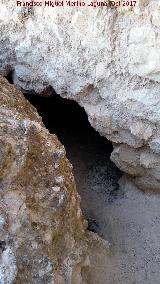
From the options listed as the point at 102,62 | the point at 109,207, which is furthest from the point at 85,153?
the point at 102,62

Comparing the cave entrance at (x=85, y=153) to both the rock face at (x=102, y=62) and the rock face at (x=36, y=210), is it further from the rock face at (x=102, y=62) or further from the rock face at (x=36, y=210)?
the rock face at (x=36, y=210)

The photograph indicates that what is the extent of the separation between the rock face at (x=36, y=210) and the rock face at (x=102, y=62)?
0.27 m

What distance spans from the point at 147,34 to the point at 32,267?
674 millimetres

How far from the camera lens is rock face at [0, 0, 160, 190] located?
51.4 inches

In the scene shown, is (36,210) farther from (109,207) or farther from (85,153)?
(85,153)

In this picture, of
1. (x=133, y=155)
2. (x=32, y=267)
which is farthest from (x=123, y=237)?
(x=32, y=267)

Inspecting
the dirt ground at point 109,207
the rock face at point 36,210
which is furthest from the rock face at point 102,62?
the rock face at point 36,210

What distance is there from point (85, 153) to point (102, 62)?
0.52 m

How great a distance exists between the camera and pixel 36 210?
1.08 meters

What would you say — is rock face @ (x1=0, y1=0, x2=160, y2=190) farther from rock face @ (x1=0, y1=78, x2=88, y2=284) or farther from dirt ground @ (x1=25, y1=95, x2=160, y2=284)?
rock face @ (x1=0, y1=78, x2=88, y2=284)

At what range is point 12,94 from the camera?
4.54 ft

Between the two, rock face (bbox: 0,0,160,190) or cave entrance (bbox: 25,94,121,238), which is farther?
cave entrance (bbox: 25,94,121,238)

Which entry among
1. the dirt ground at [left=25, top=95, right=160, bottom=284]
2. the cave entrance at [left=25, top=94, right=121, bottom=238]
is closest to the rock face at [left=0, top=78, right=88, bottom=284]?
the dirt ground at [left=25, top=95, right=160, bottom=284]

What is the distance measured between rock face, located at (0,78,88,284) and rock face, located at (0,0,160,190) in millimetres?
267
